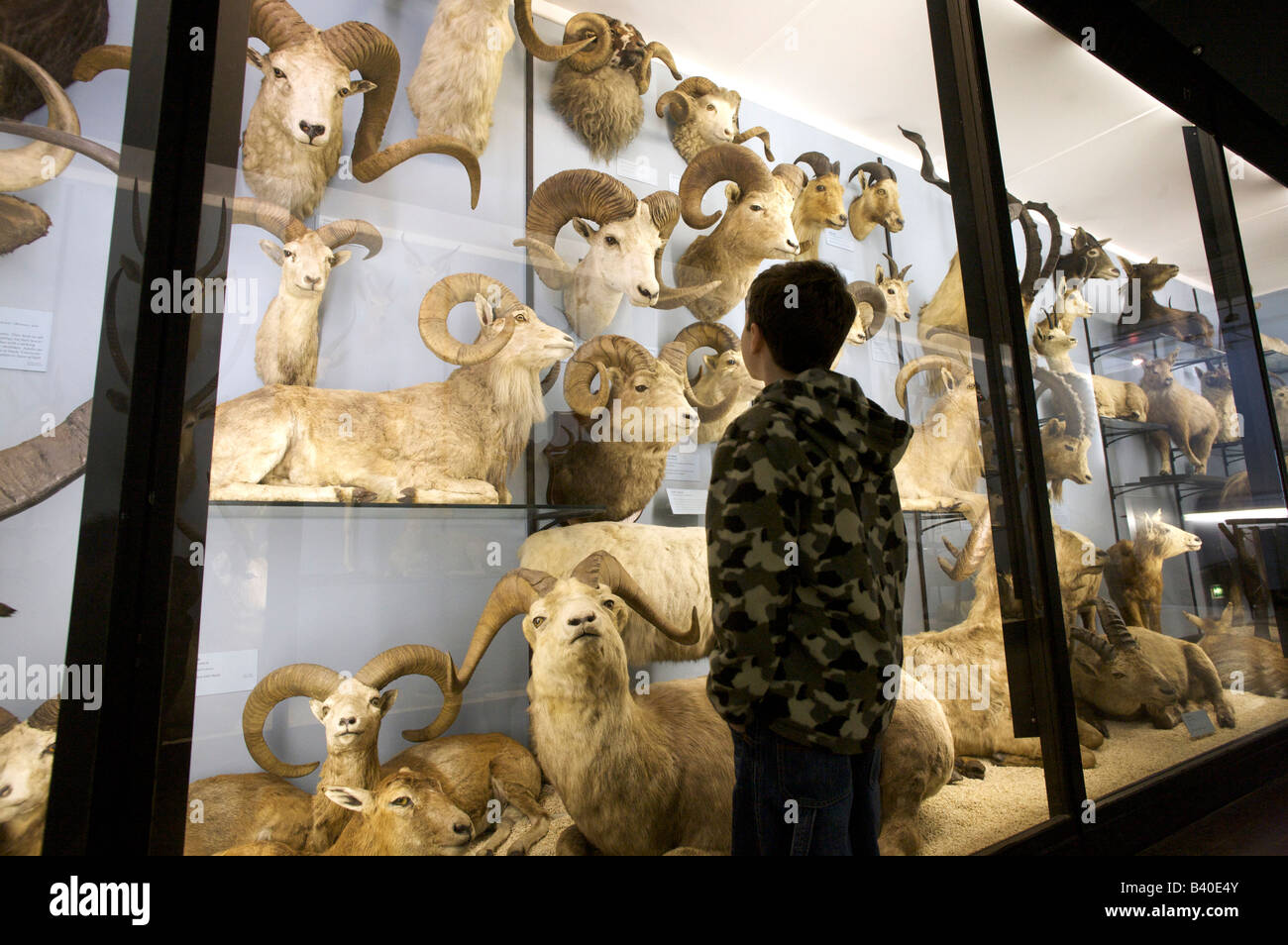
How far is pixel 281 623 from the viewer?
179 cm

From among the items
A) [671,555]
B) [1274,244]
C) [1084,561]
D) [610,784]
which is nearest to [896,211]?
[1084,561]

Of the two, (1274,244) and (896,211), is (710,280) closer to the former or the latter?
(896,211)

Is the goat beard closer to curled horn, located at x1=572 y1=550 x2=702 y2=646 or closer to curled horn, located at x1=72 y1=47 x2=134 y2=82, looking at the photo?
curled horn, located at x1=72 y1=47 x2=134 y2=82

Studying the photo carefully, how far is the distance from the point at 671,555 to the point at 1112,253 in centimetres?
343

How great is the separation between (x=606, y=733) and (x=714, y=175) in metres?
2.59

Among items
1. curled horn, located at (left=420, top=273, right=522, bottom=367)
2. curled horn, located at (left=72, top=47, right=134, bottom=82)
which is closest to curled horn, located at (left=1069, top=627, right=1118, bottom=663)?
curled horn, located at (left=420, top=273, right=522, bottom=367)

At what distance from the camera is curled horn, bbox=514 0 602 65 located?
8.77 feet

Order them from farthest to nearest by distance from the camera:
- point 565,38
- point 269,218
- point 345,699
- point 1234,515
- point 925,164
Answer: point 1234,515
point 925,164
point 565,38
point 269,218
point 345,699

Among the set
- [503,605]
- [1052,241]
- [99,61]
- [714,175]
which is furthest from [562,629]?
[1052,241]

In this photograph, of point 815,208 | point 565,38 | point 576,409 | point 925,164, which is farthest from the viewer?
point 815,208

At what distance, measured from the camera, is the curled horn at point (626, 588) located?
2.24 metres

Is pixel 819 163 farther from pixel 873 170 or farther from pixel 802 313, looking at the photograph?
pixel 802 313

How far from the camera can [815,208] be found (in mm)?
3416

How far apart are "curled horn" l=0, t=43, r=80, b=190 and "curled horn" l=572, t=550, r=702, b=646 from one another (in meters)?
1.84
